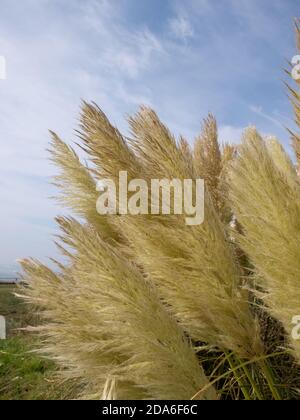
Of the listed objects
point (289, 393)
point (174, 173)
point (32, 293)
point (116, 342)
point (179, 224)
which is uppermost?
point (174, 173)

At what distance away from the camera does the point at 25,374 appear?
331 cm

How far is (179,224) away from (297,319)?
0.37 m

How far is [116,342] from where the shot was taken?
1210 mm

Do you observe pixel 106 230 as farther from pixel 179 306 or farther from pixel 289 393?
pixel 289 393

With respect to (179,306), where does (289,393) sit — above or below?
below

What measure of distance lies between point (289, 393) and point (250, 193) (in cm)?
91

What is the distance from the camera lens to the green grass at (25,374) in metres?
2.41

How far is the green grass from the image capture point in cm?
241
